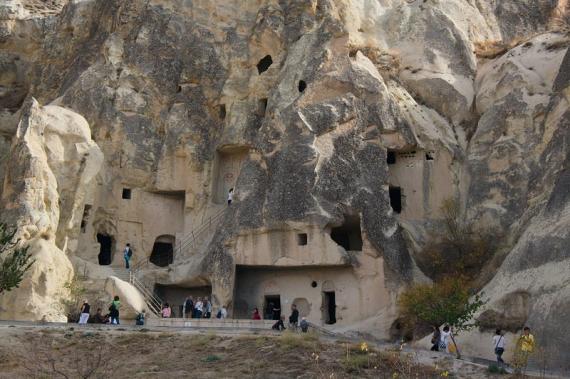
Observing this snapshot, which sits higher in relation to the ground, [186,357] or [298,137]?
[298,137]

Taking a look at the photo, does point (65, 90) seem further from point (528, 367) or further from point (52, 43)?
point (528, 367)

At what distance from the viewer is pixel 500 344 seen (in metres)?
17.3

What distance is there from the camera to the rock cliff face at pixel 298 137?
2684 cm

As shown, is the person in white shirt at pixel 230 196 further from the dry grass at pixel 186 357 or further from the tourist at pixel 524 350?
the tourist at pixel 524 350

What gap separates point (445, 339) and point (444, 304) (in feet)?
4.07

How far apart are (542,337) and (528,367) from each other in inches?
26.3

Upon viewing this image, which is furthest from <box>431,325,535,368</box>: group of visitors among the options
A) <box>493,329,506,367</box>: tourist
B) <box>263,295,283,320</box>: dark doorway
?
<box>263,295,283,320</box>: dark doorway

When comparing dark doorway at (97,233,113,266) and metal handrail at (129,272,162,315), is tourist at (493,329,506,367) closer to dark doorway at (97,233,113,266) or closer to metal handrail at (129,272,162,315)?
metal handrail at (129,272,162,315)

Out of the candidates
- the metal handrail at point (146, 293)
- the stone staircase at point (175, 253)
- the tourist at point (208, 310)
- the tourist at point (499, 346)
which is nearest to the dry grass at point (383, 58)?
the stone staircase at point (175, 253)

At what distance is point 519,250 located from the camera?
65.1 ft

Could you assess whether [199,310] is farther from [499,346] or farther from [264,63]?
[499,346]

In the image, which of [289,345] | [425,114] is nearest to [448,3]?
[425,114]

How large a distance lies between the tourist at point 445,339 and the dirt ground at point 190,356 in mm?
1971

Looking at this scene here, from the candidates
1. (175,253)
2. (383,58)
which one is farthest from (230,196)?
(383,58)
